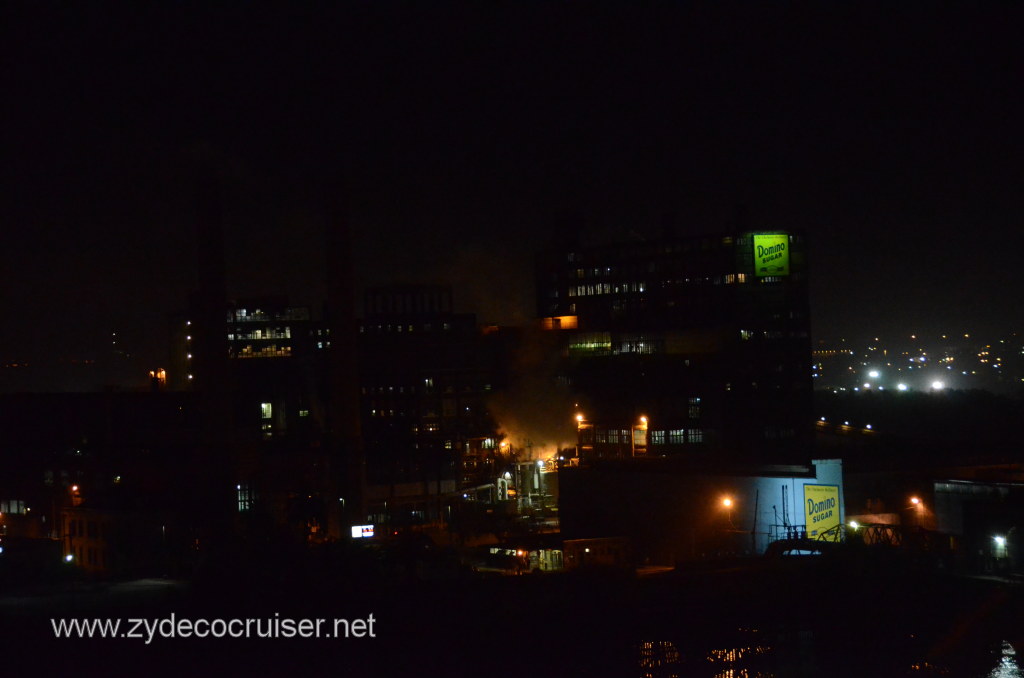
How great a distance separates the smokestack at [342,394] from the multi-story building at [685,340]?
7292 mm

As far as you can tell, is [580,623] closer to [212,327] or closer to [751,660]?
[751,660]

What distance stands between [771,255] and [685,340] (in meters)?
3.56

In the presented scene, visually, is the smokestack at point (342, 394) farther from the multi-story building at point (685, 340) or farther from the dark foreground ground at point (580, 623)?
the multi-story building at point (685, 340)

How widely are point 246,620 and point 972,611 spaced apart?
846cm

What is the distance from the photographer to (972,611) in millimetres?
11266

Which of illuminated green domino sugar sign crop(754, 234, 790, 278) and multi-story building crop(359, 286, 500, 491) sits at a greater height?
illuminated green domino sugar sign crop(754, 234, 790, 278)

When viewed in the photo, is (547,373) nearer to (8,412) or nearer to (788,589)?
(8,412)

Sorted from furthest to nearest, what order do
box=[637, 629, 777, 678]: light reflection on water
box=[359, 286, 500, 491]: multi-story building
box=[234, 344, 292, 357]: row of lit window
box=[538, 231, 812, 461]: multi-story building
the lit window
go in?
box=[234, 344, 292, 357]: row of lit window → box=[359, 286, 500, 491]: multi-story building → box=[538, 231, 812, 461]: multi-story building → the lit window → box=[637, 629, 777, 678]: light reflection on water

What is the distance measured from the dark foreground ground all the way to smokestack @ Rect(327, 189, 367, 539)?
5.72 meters

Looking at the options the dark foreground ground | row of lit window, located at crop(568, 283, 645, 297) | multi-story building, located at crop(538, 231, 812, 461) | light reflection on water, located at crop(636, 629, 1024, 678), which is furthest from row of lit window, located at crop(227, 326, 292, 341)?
light reflection on water, located at crop(636, 629, 1024, 678)

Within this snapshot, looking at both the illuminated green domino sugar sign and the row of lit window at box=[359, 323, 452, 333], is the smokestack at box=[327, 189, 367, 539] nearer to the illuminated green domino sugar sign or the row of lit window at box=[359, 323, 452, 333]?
the row of lit window at box=[359, 323, 452, 333]

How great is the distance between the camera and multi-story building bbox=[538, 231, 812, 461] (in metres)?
25.5

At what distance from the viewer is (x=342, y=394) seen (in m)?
18.5

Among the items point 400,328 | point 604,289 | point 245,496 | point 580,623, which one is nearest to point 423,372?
point 400,328
